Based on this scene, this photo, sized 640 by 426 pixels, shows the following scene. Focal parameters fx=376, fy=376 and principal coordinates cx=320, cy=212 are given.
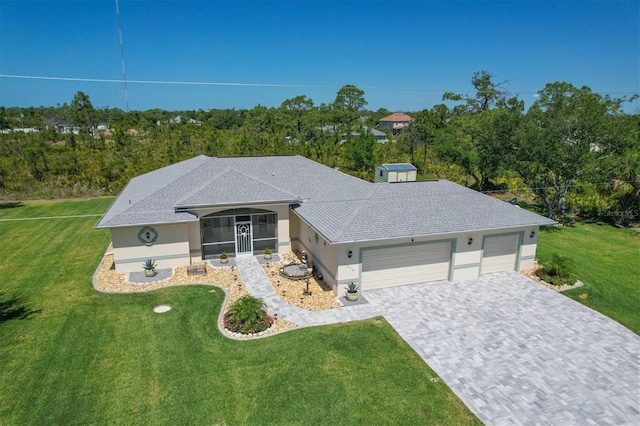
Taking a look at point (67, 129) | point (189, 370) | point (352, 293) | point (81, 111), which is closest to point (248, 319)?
point (189, 370)

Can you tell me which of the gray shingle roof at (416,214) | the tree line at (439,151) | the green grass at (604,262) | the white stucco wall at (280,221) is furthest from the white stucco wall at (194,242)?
the tree line at (439,151)

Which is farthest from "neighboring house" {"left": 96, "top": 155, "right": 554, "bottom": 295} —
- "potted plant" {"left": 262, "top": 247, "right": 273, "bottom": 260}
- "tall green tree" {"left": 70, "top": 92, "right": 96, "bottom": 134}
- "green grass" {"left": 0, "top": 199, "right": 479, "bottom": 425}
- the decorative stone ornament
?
"tall green tree" {"left": 70, "top": 92, "right": 96, "bottom": 134}


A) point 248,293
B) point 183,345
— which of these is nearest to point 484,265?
point 248,293

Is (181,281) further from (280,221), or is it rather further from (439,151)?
(439,151)

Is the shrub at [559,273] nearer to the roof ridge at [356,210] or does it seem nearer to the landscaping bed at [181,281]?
the roof ridge at [356,210]

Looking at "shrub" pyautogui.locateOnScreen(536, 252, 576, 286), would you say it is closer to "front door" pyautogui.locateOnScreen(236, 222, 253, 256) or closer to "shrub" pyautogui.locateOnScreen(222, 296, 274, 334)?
"shrub" pyautogui.locateOnScreen(222, 296, 274, 334)

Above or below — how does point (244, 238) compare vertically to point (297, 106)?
below

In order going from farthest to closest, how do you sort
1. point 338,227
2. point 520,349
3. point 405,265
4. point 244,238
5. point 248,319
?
point 244,238 < point 405,265 < point 338,227 < point 248,319 < point 520,349
